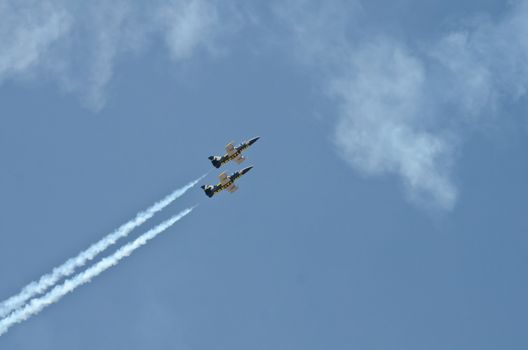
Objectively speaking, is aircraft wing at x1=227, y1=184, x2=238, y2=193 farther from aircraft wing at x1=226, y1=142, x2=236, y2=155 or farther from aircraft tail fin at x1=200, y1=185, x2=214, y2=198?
aircraft wing at x1=226, y1=142, x2=236, y2=155

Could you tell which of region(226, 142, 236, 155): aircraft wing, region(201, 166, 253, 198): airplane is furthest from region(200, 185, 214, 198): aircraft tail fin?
region(226, 142, 236, 155): aircraft wing

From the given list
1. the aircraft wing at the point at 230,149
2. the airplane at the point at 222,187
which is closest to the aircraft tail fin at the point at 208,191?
the airplane at the point at 222,187

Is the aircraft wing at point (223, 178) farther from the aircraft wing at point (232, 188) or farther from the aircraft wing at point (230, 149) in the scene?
the aircraft wing at point (230, 149)

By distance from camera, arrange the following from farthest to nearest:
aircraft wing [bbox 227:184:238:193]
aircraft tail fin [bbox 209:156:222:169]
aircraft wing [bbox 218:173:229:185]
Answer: aircraft tail fin [bbox 209:156:222:169]
aircraft wing [bbox 227:184:238:193]
aircraft wing [bbox 218:173:229:185]

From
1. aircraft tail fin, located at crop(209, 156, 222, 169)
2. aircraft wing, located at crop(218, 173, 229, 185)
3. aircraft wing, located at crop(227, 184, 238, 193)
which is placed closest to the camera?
aircraft wing, located at crop(218, 173, 229, 185)

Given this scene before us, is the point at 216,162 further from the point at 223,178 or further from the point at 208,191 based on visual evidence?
the point at 208,191

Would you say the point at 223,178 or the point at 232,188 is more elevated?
the point at 223,178

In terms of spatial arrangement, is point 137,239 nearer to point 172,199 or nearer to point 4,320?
point 172,199

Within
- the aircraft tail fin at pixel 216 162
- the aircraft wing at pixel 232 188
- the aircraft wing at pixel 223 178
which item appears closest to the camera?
the aircraft wing at pixel 223 178

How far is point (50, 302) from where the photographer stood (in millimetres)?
160125

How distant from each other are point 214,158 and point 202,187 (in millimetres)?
5260

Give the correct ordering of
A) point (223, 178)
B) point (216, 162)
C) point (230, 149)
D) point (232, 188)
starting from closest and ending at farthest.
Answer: point (223, 178), point (230, 149), point (232, 188), point (216, 162)

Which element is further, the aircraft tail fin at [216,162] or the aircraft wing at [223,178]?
the aircraft tail fin at [216,162]

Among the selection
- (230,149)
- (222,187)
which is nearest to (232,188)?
(222,187)
